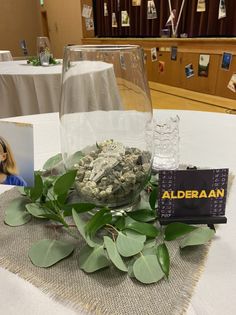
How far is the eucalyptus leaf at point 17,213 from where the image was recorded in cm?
43

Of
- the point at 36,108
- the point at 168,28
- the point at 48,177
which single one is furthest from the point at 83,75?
the point at 168,28

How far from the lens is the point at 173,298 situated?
11.9 inches

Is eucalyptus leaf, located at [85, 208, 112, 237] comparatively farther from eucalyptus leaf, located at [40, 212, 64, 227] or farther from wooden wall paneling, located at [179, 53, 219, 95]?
wooden wall paneling, located at [179, 53, 219, 95]

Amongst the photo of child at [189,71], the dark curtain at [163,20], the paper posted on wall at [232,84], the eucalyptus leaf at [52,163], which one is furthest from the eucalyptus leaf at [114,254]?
the photo of child at [189,71]

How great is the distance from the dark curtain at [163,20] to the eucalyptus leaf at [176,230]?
9.63 feet

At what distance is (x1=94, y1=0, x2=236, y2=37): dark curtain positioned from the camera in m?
2.86

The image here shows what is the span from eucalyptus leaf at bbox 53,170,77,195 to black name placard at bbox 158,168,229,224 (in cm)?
13

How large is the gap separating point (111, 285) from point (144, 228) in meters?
0.09

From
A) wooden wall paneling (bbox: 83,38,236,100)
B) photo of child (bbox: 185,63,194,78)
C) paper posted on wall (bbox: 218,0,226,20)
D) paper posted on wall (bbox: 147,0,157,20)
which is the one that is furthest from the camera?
paper posted on wall (bbox: 147,0,157,20)

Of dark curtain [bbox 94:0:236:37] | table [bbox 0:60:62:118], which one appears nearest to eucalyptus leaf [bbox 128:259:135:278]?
table [bbox 0:60:62:118]

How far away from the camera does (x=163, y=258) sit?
0.33m

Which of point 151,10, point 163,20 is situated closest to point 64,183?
point 163,20

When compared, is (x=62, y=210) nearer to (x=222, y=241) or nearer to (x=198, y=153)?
(x=222, y=241)

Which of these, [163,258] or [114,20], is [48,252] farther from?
[114,20]
